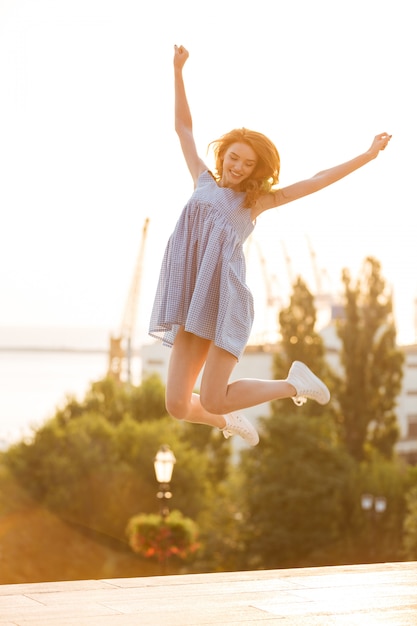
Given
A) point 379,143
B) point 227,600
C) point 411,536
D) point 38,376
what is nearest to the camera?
point 227,600

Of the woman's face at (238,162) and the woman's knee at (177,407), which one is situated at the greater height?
the woman's face at (238,162)

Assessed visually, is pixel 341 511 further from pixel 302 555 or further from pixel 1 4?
pixel 1 4

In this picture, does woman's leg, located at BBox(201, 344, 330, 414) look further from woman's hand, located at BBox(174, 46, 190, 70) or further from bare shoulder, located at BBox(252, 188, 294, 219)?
woman's hand, located at BBox(174, 46, 190, 70)

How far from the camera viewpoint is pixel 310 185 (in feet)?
14.7

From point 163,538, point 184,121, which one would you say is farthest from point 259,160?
point 163,538

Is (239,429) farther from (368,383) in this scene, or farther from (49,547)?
(368,383)

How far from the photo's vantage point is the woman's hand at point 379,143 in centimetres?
456

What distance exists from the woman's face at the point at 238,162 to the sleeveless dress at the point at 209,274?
0.08 meters

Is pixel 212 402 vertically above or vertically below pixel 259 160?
below

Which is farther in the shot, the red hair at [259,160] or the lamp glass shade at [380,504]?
the lamp glass shade at [380,504]

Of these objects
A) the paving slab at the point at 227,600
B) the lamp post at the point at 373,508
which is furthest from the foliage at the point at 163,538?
the lamp post at the point at 373,508

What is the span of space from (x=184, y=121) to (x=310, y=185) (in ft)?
2.09

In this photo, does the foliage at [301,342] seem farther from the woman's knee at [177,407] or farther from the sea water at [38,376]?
the sea water at [38,376]

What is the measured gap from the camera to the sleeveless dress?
4.27 meters
